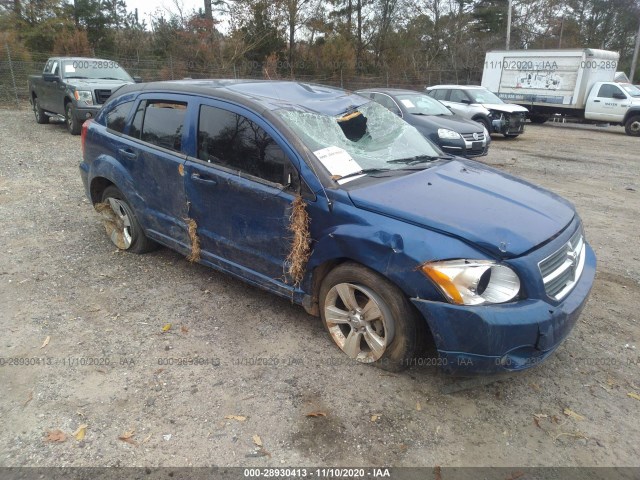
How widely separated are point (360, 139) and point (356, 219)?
38.0 inches

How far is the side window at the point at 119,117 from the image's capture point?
4441 millimetres

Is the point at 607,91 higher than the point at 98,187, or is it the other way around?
the point at 607,91

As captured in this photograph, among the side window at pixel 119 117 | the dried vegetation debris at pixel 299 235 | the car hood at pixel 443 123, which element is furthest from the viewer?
the car hood at pixel 443 123

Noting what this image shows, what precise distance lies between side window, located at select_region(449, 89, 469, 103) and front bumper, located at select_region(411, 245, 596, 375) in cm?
1347

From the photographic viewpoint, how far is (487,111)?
1432 cm

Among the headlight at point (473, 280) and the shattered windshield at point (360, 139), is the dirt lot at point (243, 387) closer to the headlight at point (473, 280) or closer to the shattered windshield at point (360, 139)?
the headlight at point (473, 280)

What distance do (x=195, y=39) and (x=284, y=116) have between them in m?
23.7

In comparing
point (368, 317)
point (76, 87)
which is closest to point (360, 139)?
point (368, 317)

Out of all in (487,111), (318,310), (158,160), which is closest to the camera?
(318,310)

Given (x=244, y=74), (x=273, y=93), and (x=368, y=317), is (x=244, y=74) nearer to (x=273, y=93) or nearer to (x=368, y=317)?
(x=273, y=93)

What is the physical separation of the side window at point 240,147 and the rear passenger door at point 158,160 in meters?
0.25

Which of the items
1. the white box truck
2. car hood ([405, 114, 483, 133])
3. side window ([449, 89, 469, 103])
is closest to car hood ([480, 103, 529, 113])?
side window ([449, 89, 469, 103])

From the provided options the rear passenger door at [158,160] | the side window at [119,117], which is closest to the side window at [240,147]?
the rear passenger door at [158,160]

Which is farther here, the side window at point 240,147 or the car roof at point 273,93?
the car roof at point 273,93
